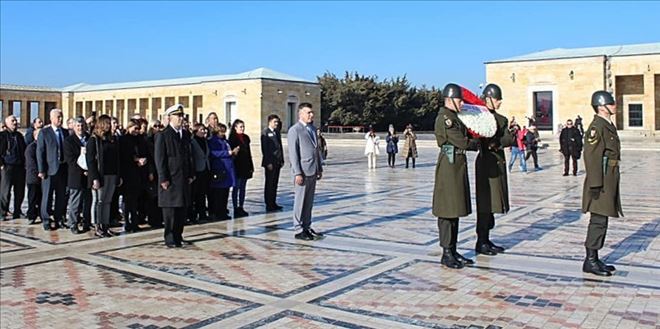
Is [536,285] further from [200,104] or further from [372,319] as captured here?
[200,104]

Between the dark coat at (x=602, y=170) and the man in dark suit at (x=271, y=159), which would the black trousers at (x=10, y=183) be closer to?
the man in dark suit at (x=271, y=159)

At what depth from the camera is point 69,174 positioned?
9.08m

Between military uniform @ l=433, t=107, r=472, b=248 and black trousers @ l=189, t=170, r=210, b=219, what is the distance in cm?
464

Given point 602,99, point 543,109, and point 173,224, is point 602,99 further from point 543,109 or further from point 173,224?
point 543,109

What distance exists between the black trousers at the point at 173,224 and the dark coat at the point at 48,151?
2.52 metres

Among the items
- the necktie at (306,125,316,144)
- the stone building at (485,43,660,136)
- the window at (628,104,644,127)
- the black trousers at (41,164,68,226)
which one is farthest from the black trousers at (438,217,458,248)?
the window at (628,104,644,127)

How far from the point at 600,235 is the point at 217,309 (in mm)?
3783

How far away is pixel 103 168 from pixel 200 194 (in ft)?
6.32

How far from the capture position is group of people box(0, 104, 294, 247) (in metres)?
8.06

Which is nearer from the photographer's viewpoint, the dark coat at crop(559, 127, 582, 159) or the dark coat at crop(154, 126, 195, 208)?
the dark coat at crop(154, 126, 195, 208)

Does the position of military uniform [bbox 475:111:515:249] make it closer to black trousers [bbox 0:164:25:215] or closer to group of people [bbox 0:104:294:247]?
group of people [bbox 0:104:294:247]

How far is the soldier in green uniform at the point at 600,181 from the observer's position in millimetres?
6172

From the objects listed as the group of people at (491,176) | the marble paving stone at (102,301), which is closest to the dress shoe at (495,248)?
the group of people at (491,176)

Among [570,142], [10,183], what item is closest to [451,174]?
[10,183]
